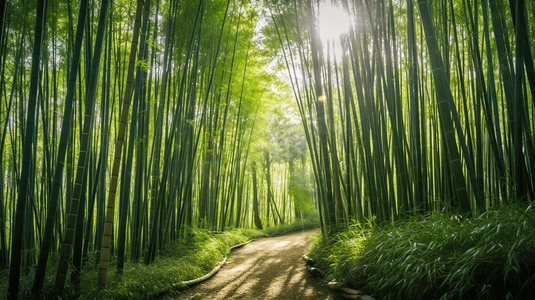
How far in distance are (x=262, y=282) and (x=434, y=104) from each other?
2.55 meters

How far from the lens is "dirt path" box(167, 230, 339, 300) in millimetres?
2852

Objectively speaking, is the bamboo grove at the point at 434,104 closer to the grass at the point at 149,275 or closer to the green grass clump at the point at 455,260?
the green grass clump at the point at 455,260

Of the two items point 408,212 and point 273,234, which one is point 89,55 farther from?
point 273,234

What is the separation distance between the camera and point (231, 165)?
22.6ft

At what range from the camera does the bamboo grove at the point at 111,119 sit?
2293 millimetres

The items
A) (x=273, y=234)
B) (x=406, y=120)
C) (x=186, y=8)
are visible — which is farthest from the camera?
(x=273, y=234)

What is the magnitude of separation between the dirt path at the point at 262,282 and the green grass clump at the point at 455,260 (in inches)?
24.0

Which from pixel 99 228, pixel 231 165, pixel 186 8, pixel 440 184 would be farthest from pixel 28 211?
pixel 440 184

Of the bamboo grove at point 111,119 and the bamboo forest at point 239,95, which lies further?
the bamboo grove at point 111,119

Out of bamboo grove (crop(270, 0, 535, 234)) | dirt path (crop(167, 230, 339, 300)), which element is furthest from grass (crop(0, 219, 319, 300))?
bamboo grove (crop(270, 0, 535, 234))

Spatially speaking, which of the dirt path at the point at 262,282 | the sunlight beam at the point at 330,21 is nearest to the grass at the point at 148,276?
the dirt path at the point at 262,282

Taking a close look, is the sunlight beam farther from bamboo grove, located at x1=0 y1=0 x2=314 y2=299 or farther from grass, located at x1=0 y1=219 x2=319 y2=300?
grass, located at x1=0 y1=219 x2=319 y2=300

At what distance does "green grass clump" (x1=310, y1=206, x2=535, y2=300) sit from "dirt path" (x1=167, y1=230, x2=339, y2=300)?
0.61m

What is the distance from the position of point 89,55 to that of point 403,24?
3520 millimetres
